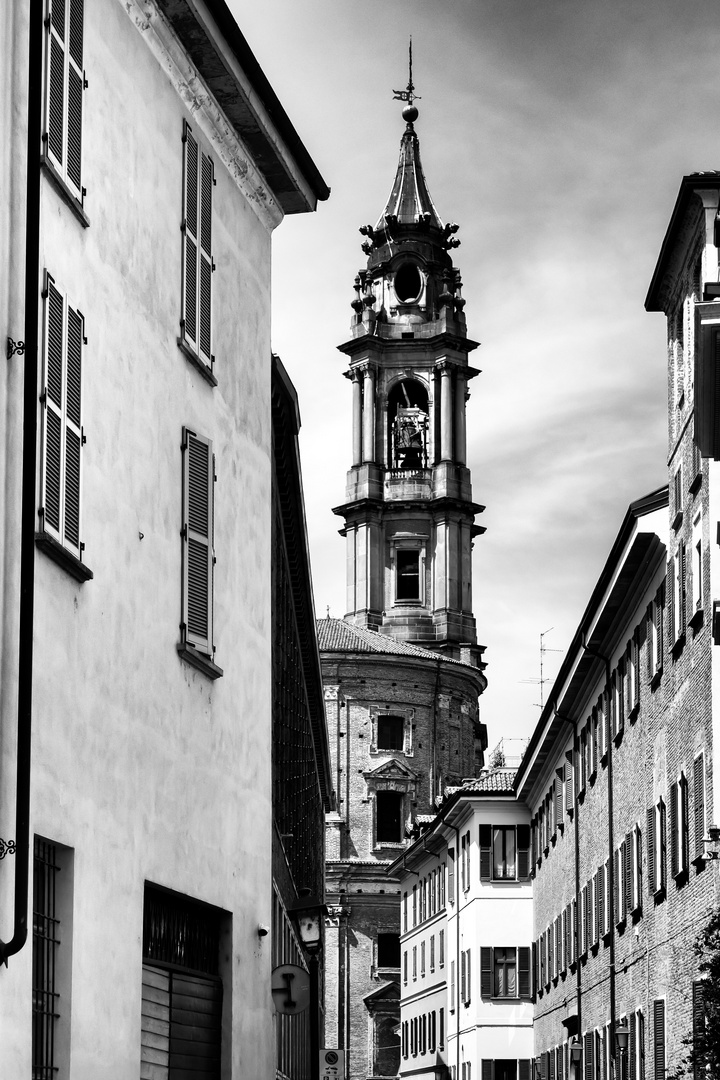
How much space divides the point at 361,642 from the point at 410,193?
83.2 ft

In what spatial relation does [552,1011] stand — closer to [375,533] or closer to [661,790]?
[661,790]

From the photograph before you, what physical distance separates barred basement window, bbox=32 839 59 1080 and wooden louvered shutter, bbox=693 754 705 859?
1532cm

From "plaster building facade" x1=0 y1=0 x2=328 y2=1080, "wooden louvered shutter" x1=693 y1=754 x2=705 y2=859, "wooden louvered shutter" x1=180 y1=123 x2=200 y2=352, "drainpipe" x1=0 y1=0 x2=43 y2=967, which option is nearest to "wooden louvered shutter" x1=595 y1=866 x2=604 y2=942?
"wooden louvered shutter" x1=693 y1=754 x2=705 y2=859

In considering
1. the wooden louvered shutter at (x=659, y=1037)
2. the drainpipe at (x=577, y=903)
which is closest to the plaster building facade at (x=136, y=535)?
the wooden louvered shutter at (x=659, y=1037)

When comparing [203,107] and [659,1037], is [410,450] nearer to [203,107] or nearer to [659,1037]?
[659,1037]

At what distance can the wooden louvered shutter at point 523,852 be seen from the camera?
6181 cm

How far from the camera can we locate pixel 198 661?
593 inches

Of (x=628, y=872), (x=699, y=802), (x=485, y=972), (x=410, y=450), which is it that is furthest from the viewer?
(x=410, y=450)

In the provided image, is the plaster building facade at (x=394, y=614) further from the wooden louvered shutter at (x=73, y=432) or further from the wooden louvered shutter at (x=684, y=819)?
the wooden louvered shutter at (x=73, y=432)

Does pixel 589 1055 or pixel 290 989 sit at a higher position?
pixel 290 989

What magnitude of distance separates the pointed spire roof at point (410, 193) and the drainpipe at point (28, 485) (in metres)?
87.0

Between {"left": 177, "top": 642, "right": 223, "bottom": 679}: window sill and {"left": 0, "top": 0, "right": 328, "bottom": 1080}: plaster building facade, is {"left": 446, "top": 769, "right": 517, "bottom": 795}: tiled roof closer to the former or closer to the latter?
{"left": 0, "top": 0, "right": 328, "bottom": 1080}: plaster building facade

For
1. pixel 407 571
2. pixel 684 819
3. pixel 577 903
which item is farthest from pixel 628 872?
pixel 407 571

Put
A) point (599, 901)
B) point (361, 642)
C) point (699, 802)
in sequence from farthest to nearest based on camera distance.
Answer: point (361, 642) < point (599, 901) < point (699, 802)
